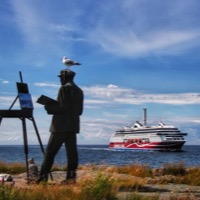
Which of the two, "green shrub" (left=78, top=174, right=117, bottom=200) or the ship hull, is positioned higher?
the ship hull

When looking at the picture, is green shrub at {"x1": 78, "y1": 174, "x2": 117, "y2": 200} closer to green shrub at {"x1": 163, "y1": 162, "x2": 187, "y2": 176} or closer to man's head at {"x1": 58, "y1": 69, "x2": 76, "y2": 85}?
man's head at {"x1": 58, "y1": 69, "x2": 76, "y2": 85}

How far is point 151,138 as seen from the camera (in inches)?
3770

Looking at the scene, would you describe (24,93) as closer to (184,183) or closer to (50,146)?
(50,146)

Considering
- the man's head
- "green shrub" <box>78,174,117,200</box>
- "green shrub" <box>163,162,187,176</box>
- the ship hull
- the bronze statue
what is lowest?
"green shrub" <box>78,174,117,200</box>

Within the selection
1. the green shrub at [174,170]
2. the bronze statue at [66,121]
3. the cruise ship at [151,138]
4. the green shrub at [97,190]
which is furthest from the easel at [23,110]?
the cruise ship at [151,138]

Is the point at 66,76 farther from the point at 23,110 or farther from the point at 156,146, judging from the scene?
the point at 156,146

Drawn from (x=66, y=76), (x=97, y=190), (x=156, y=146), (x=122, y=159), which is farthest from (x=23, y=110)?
(x=156, y=146)

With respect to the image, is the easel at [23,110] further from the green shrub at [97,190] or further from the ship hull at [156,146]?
the ship hull at [156,146]

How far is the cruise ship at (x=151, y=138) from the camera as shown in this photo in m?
94.0

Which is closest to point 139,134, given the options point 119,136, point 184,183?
point 119,136

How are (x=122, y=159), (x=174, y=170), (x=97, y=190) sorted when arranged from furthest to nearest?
(x=122, y=159)
(x=174, y=170)
(x=97, y=190)

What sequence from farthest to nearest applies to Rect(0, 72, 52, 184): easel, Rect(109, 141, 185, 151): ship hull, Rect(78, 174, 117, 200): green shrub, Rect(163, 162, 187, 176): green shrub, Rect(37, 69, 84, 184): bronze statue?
Rect(109, 141, 185, 151): ship hull, Rect(163, 162, 187, 176): green shrub, Rect(0, 72, 52, 184): easel, Rect(37, 69, 84, 184): bronze statue, Rect(78, 174, 117, 200): green shrub

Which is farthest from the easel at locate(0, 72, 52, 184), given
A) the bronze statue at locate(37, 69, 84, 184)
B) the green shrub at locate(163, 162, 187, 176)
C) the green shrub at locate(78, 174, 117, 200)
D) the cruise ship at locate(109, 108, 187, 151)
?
the cruise ship at locate(109, 108, 187, 151)

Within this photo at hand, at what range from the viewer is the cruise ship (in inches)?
3701
